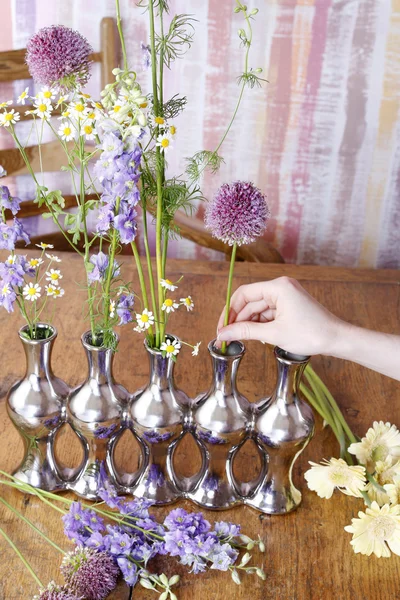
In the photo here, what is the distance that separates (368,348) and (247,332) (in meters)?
0.21

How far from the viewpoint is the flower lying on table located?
33.9 inches

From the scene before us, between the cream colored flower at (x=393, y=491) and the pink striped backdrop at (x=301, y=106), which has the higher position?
the pink striped backdrop at (x=301, y=106)

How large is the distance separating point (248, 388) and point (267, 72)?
1.41 m

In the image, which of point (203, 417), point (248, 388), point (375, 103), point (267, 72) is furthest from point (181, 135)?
point (203, 417)

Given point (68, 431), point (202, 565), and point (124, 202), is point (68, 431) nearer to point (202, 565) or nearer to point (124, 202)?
point (202, 565)

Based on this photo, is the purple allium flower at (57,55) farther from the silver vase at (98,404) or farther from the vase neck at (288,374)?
the vase neck at (288,374)

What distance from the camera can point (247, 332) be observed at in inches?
38.4

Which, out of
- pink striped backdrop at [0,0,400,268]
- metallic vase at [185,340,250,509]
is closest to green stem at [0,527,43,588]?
metallic vase at [185,340,250,509]

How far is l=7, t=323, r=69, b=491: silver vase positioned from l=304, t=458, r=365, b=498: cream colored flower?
36 cm

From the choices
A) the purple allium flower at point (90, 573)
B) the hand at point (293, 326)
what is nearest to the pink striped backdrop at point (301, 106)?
the hand at point (293, 326)

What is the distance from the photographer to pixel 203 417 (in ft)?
3.23

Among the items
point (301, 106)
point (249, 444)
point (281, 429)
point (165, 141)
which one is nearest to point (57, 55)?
point (165, 141)

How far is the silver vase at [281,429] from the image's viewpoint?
978 mm

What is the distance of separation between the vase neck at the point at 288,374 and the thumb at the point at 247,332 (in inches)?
1.3
